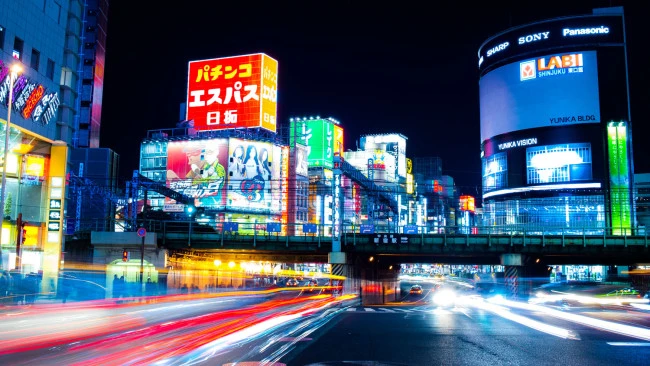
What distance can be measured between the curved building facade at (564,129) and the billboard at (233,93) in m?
42.1

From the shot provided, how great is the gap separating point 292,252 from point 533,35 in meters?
68.0

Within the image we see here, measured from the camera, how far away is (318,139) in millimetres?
125000

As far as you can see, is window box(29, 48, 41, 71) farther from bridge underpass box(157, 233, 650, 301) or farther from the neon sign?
bridge underpass box(157, 233, 650, 301)

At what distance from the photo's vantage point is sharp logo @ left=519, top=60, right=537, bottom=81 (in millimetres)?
102244

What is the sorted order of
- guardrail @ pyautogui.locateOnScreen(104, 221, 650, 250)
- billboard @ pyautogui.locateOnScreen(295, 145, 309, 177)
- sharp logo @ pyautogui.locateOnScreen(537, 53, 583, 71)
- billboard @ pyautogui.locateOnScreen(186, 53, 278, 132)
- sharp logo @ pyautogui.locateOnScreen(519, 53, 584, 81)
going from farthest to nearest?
billboard @ pyautogui.locateOnScreen(295, 145, 309, 177), sharp logo @ pyautogui.locateOnScreen(537, 53, 583, 71), sharp logo @ pyautogui.locateOnScreen(519, 53, 584, 81), billboard @ pyautogui.locateOnScreen(186, 53, 278, 132), guardrail @ pyautogui.locateOnScreen(104, 221, 650, 250)

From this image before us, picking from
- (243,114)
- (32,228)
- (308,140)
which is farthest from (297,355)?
(308,140)

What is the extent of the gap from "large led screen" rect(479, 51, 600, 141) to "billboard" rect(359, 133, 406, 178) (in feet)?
200

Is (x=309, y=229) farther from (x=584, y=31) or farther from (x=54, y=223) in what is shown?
(x=584, y=31)

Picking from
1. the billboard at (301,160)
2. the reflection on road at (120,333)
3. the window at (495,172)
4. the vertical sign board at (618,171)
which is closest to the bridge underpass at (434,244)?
the reflection on road at (120,333)

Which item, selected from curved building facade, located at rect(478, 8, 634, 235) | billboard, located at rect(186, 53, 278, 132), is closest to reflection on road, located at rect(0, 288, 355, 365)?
billboard, located at rect(186, 53, 278, 132)

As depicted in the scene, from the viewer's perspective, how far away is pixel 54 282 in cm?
4316

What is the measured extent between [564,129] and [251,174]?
52499 millimetres

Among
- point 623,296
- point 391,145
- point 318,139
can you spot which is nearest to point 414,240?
point 623,296

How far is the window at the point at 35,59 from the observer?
4328 cm
